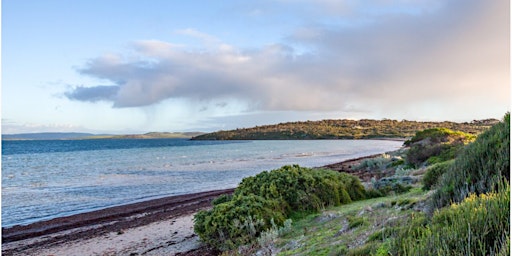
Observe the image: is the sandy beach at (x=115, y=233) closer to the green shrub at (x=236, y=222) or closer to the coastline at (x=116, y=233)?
the coastline at (x=116, y=233)

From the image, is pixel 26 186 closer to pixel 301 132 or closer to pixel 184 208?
pixel 184 208

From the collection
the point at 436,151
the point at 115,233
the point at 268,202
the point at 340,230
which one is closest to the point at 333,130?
the point at 436,151

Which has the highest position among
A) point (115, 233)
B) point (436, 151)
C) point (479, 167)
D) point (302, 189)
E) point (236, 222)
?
point (479, 167)

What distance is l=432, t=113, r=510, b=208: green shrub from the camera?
5852mm

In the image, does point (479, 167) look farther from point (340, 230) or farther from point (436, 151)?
point (436, 151)

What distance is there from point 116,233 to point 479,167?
12.0 meters

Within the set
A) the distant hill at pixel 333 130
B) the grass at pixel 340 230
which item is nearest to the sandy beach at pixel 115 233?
the grass at pixel 340 230

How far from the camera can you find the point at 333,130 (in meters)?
156

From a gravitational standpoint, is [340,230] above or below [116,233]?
above

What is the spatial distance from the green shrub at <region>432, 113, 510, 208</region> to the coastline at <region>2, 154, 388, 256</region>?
5.60m

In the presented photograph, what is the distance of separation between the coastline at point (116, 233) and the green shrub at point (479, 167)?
5596 mm

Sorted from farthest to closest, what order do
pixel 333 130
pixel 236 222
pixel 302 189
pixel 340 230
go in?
pixel 333 130
pixel 302 189
pixel 236 222
pixel 340 230

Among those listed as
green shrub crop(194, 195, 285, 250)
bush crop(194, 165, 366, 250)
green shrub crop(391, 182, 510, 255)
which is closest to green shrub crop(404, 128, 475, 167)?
bush crop(194, 165, 366, 250)

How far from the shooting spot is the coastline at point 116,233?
11.7 m
